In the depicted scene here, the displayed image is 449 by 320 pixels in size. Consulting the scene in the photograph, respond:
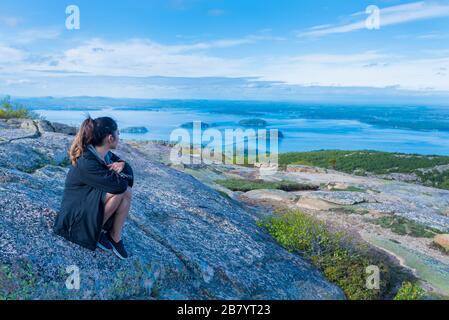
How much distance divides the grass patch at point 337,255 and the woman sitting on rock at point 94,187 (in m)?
7.55

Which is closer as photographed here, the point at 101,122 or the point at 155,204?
the point at 101,122

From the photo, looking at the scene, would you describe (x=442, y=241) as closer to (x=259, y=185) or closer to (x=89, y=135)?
(x=259, y=185)

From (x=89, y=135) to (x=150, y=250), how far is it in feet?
12.2

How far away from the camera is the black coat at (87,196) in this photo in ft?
27.9

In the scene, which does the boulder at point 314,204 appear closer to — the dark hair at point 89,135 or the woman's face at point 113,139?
the woman's face at point 113,139

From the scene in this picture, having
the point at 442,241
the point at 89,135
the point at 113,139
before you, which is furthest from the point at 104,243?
the point at 442,241

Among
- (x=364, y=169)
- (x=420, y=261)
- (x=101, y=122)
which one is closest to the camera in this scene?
(x=101, y=122)

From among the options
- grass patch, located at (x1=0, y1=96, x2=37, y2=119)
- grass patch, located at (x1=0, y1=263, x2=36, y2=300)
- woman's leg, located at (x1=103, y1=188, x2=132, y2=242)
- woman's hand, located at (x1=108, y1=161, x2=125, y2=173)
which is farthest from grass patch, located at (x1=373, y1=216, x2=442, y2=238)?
grass patch, located at (x1=0, y1=96, x2=37, y2=119)

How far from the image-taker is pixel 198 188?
19.3m

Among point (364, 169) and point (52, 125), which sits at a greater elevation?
point (52, 125)

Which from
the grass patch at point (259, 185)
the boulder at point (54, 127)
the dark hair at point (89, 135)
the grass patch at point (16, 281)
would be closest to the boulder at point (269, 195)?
the grass patch at point (259, 185)

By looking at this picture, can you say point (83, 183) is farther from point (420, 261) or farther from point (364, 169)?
point (364, 169)
